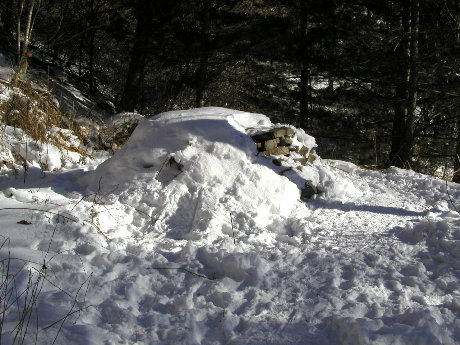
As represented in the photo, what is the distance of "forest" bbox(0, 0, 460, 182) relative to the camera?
1116cm

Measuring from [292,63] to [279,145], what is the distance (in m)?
8.78

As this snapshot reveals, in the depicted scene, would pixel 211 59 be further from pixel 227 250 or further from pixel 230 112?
pixel 227 250

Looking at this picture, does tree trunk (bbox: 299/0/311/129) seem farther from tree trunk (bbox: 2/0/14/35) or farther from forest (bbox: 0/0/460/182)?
tree trunk (bbox: 2/0/14/35)

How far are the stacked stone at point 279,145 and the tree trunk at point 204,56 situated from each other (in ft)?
24.5

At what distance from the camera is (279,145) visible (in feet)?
17.9

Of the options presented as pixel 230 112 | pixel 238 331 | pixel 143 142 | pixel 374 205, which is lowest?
pixel 238 331

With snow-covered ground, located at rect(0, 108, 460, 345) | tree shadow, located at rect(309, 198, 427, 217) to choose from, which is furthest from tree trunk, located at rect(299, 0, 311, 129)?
tree shadow, located at rect(309, 198, 427, 217)

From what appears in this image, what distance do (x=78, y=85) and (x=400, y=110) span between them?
8.94 meters

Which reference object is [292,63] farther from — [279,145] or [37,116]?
[279,145]

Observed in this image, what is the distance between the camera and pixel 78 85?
13.1 m

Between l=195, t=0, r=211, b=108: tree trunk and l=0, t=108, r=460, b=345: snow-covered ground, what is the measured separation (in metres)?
7.42

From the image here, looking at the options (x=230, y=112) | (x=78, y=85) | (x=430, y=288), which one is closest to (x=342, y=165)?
(x=230, y=112)

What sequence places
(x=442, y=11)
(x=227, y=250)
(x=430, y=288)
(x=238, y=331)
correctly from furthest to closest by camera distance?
(x=442, y=11), (x=227, y=250), (x=430, y=288), (x=238, y=331)

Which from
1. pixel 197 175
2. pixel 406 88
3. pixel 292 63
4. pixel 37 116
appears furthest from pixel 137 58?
pixel 197 175
